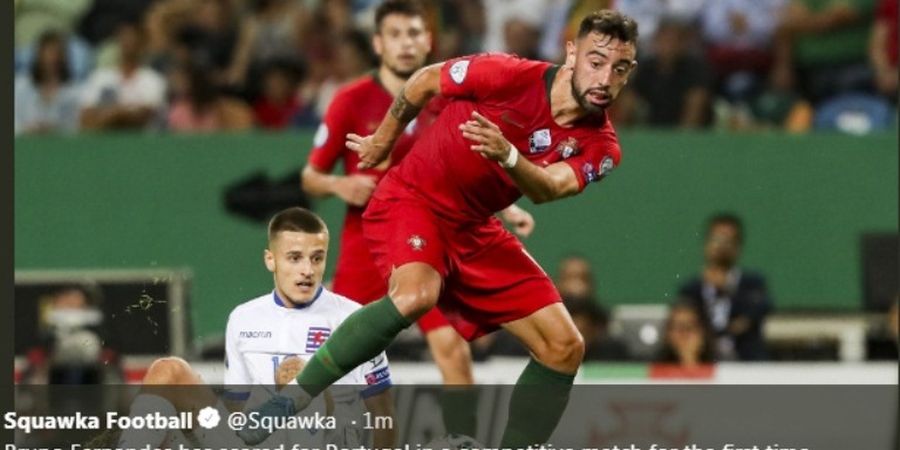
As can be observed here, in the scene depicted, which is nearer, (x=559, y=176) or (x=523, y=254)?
(x=559, y=176)

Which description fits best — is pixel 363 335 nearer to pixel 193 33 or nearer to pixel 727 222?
pixel 727 222

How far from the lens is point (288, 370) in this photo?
7785 mm

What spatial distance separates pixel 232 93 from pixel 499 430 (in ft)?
21.6

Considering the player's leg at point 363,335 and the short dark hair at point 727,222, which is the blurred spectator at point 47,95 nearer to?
the short dark hair at point 727,222

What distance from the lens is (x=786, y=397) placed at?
9.58m

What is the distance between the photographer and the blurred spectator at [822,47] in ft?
47.4

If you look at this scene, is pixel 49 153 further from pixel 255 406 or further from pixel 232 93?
pixel 255 406

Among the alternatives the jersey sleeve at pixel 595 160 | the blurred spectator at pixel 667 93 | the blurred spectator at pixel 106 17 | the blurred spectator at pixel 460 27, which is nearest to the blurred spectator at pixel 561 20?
the blurred spectator at pixel 460 27

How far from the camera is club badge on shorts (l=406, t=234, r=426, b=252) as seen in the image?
778 cm

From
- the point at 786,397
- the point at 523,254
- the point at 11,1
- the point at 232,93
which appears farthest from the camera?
the point at 232,93

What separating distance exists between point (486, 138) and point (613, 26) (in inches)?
29.3

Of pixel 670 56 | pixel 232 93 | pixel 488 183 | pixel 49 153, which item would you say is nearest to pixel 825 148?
pixel 670 56

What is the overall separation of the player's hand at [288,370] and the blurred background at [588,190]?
12.7ft

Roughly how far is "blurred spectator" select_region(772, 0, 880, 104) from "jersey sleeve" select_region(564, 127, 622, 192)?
694 cm
